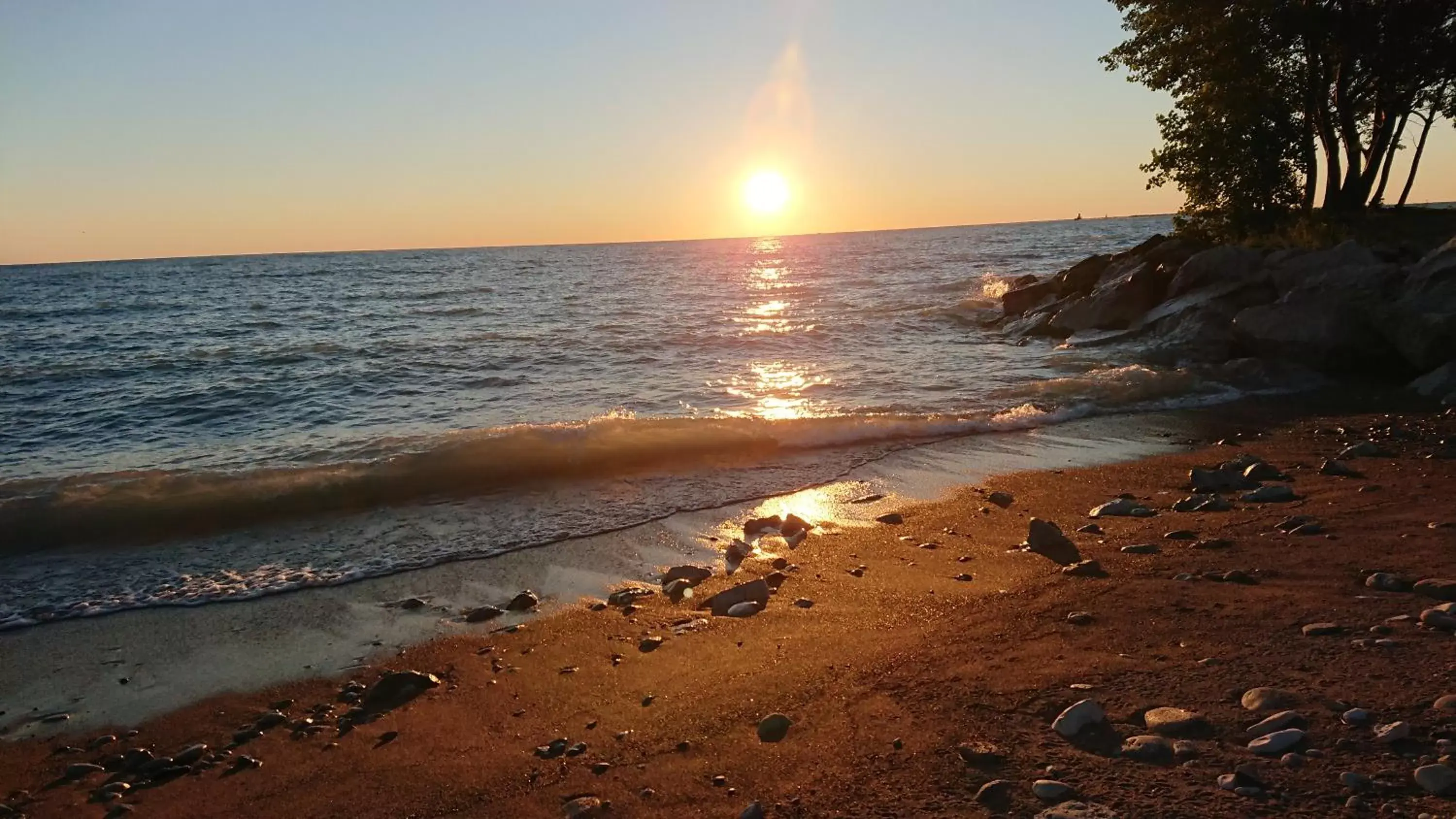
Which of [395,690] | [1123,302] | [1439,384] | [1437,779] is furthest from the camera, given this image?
[1123,302]

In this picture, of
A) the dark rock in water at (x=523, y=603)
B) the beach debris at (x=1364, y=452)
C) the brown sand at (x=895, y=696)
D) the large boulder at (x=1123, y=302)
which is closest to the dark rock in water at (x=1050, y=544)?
the brown sand at (x=895, y=696)

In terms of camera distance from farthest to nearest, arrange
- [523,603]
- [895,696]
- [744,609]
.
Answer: [523,603] → [744,609] → [895,696]

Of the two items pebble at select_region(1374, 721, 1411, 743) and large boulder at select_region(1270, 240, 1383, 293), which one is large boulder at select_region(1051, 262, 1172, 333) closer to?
large boulder at select_region(1270, 240, 1383, 293)

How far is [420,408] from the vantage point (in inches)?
592

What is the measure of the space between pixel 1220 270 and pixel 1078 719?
1751 centimetres

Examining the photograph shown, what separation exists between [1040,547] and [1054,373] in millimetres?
10410

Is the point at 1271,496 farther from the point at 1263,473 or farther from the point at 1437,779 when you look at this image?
the point at 1437,779

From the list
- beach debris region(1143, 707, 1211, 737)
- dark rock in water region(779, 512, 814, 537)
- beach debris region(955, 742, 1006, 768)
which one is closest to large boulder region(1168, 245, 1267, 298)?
dark rock in water region(779, 512, 814, 537)

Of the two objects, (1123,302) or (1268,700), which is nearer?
(1268,700)

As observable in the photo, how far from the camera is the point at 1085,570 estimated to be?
20.0 feet

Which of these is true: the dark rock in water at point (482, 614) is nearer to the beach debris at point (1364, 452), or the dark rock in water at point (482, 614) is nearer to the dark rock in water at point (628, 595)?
the dark rock in water at point (628, 595)

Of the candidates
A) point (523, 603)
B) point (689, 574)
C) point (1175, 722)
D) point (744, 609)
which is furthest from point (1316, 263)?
point (523, 603)

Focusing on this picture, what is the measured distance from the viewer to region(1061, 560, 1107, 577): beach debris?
6.01 metres

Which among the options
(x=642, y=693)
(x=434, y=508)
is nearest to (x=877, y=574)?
(x=642, y=693)
